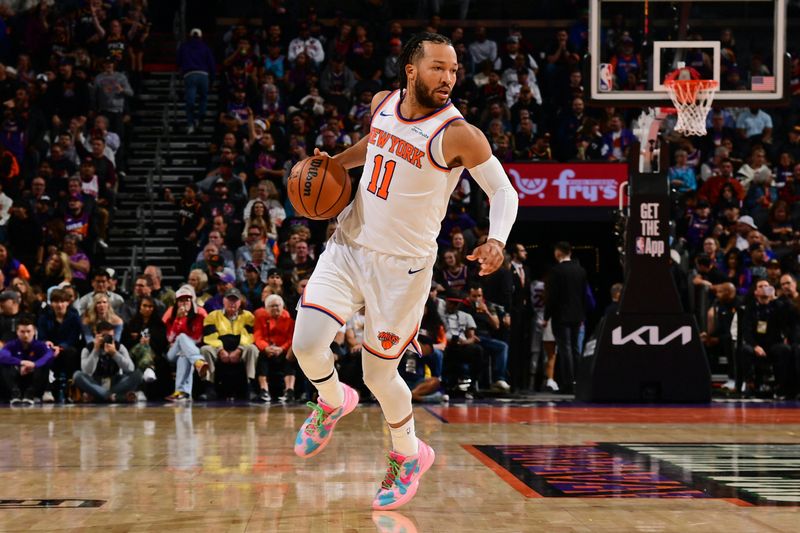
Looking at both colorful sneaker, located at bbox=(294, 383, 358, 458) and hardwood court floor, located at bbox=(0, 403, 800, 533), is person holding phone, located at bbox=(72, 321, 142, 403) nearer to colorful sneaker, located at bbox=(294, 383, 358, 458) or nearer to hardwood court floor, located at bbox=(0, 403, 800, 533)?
hardwood court floor, located at bbox=(0, 403, 800, 533)

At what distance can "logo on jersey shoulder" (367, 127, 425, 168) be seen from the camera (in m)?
5.05

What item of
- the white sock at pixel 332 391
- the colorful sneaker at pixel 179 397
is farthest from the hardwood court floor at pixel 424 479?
the colorful sneaker at pixel 179 397

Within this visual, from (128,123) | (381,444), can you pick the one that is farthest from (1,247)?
(381,444)

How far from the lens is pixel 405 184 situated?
5090mm

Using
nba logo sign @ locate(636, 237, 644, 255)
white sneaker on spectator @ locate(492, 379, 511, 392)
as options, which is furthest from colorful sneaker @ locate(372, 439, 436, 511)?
white sneaker on spectator @ locate(492, 379, 511, 392)

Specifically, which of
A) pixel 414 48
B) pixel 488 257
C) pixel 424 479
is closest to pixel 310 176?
pixel 414 48

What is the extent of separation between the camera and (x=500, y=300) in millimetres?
13078

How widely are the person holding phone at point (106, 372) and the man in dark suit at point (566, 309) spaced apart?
477 centimetres

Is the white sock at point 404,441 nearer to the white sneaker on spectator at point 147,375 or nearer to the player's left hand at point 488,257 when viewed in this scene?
the player's left hand at point 488,257

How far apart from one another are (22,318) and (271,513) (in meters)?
7.58

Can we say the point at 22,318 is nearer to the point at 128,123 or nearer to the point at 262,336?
the point at 262,336

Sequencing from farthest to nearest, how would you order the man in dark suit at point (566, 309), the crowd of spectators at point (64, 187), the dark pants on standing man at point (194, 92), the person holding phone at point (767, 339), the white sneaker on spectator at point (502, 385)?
the dark pants on standing man at point (194, 92) → the man in dark suit at point (566, 309) → the white sneaker on spectator at point (502, 385) → the person holding phone at point (767, 339) → the crowd of spectators at point (64, 187)

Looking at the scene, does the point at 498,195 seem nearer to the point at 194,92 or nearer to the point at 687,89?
the point at 687,89

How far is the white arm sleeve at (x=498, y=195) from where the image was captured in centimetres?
500
